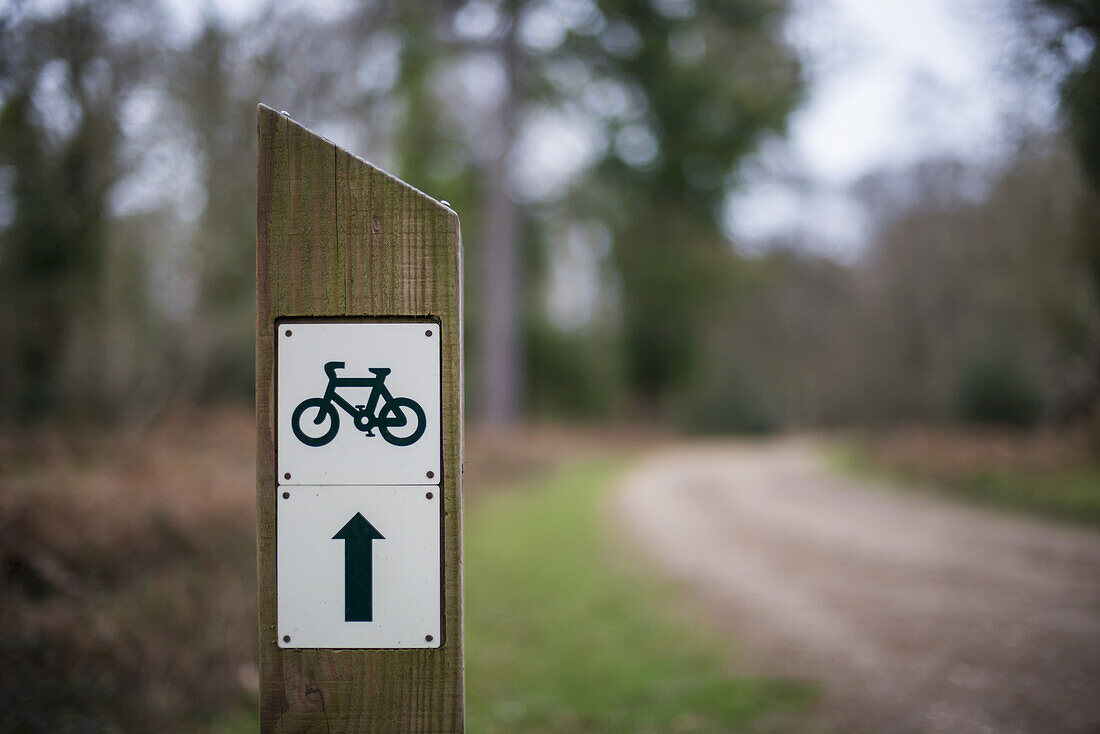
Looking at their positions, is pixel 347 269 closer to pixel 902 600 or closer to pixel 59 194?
pixel 902 600

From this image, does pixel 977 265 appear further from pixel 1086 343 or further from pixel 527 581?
pixel 527 581

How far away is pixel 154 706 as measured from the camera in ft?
13.4

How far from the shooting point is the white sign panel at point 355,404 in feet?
6.60

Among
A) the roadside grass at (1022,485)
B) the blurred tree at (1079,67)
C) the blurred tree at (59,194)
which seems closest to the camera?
the blurred tree at (1079,67)

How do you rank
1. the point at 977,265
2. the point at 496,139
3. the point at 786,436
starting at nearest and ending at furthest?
the point at 977,265
the point at 496,139
the point at 786,436

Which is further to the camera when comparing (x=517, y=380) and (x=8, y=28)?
(x=517, y=380)

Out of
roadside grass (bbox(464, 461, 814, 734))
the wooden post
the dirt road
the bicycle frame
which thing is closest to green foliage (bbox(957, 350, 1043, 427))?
the dirt road

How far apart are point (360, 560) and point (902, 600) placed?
602cm

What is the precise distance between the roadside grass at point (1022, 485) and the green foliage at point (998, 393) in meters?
2.85

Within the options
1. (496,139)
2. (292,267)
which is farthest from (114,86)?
(496,139)

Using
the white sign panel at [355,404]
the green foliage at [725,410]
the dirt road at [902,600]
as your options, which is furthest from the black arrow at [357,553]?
the green foliage at [725,410]

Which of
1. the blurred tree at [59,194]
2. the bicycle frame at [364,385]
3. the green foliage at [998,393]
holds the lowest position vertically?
the green foliage at [998,393]

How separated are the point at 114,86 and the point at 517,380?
45.1ft

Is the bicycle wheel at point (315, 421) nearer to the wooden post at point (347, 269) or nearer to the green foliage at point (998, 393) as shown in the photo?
the wooden post at point (347, 269)
